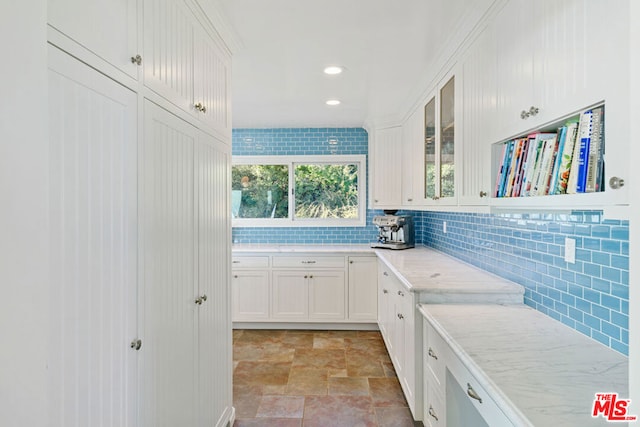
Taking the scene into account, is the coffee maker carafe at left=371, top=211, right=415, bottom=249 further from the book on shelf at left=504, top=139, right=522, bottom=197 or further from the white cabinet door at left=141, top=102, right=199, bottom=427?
the white cabinet door at left=141, top=102, right=199, bottom=427

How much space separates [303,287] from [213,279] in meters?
2.20

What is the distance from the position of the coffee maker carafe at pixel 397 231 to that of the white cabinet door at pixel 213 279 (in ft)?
7.04

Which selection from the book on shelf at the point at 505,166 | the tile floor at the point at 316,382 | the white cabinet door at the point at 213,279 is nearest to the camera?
the book on shelf at the point at 505,166

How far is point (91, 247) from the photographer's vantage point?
37.8 inches

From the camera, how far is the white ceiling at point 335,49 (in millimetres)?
1833

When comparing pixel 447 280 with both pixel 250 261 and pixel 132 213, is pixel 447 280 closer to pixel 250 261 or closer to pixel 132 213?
pixel 132 213

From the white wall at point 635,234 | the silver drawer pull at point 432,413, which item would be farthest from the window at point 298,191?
the white wall at point 635,234

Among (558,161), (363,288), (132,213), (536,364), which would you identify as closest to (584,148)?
(558,161)

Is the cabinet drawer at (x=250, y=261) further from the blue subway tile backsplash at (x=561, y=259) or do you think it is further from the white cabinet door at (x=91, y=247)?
the white cabinet door at (x=91, y=247)

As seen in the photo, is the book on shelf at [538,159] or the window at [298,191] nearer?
the book on shelf at [538,159]

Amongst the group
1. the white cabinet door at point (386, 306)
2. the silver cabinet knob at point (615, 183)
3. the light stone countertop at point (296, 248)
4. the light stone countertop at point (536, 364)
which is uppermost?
the silver cabinet knob at point (615, 183)

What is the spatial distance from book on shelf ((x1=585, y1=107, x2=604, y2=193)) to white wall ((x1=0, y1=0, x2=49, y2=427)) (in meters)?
1.29

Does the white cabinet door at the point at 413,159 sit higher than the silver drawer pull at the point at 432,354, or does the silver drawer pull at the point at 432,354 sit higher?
the white cabinet door at the point at 413,159

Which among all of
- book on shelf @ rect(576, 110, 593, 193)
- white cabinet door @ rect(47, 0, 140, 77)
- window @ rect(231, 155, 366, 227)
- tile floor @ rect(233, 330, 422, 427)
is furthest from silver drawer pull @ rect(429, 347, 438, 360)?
window @ rect(231, 155, 366, 227)
